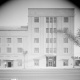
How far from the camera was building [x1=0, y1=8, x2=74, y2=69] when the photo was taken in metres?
7.11

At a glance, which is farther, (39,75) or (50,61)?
(50,61)

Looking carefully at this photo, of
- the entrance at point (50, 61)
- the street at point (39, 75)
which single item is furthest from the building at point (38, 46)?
the street at point (39, 75)

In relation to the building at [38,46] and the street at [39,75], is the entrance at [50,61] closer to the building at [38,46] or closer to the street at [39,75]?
the building at [38,46]

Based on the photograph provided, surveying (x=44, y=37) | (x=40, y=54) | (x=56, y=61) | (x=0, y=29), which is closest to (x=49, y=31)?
(x=44, y=37)

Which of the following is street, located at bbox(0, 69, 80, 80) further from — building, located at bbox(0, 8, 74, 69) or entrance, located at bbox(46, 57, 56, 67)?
entrance, located at bbox(46, 57, 56, 67)

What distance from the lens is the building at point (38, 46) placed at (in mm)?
7113

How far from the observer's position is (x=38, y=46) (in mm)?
7461

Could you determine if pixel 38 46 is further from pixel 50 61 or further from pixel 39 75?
pixel 39 75

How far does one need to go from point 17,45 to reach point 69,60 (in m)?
4.28

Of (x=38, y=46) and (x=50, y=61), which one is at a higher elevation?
(x=38, y=46)

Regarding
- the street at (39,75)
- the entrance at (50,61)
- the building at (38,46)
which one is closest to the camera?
the street at (39,75)

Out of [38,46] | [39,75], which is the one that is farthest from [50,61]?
[39,75]

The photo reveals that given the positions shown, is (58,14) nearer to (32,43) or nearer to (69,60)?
(32,43)

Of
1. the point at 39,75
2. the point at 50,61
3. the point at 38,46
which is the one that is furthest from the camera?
the point at 50,61
